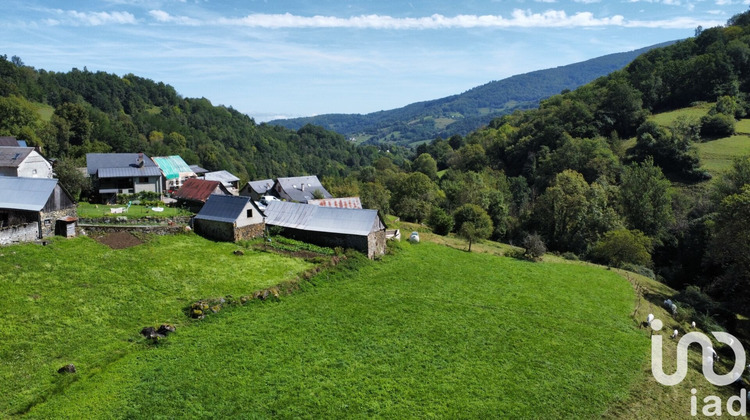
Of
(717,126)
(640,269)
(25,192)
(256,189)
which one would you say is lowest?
(640,269)

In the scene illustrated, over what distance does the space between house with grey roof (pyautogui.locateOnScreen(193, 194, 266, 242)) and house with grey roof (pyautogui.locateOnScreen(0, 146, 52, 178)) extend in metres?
20.6

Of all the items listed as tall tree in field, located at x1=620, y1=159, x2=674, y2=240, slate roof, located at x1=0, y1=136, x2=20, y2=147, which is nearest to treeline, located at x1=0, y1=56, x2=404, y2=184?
slate roof, located at x1=0, y1=136, x2=20, y2=147

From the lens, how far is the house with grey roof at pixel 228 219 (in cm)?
3541

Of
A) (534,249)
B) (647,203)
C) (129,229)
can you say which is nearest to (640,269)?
(534,249)

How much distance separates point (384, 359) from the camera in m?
20.9

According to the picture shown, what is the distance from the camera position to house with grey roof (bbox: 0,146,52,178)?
4162 cm

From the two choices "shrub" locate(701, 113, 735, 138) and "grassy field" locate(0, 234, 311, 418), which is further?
"shrub" locate(701, 113, 735, 138)

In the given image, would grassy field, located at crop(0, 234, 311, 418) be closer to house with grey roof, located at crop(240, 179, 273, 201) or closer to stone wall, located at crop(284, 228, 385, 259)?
stone wall, located at crop(284, 228, 385, 259)

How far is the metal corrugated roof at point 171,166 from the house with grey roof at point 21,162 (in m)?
14.6

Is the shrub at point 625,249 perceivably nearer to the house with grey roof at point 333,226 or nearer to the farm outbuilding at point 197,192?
the house with grey roof at point 333,226

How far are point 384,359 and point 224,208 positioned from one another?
71.3ft

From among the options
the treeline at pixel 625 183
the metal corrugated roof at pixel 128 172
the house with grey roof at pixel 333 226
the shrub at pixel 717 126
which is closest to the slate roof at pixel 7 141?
the metal corrugated roof at pixel 128 172

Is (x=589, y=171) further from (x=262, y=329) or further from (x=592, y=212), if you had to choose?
(x=262, y=329)

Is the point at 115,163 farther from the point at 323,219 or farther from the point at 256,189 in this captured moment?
the point at 323,219
